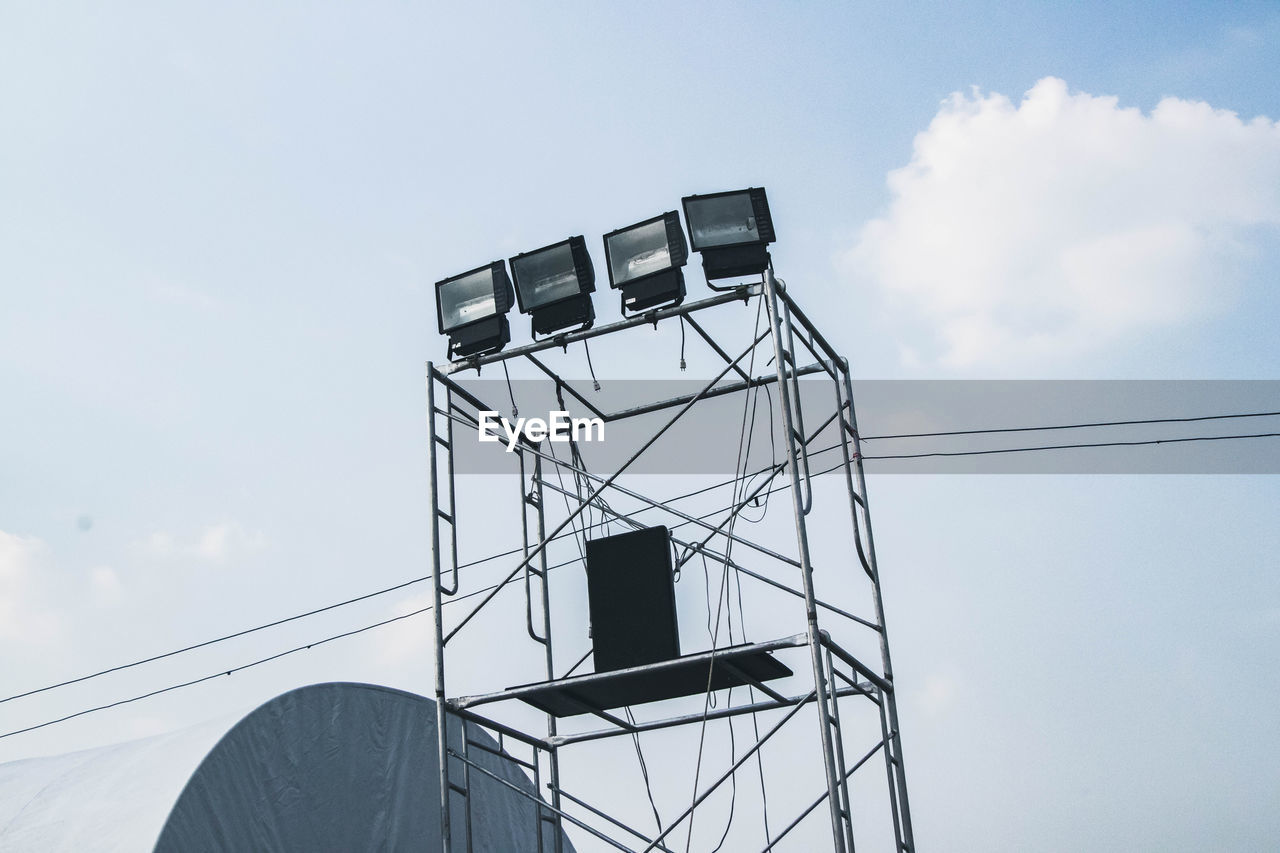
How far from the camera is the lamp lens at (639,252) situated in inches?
310

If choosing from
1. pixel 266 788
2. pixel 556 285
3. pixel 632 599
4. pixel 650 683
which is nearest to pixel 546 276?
pixel 556 285

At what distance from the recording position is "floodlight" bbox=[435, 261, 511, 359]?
327 inches

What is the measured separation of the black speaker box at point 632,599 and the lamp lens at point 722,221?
1.93m

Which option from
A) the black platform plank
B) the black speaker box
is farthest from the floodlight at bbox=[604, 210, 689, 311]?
the black platform plank

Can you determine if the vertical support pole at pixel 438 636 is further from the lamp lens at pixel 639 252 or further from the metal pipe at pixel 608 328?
the lamp lens at pixel 639 252

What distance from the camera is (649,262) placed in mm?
7895

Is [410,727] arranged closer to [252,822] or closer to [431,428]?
[252,822]

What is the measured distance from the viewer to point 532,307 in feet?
27.0

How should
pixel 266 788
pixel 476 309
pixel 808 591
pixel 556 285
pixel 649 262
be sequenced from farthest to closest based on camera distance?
1. pixel 266 788
2. pixel 476 309
3. pixel 556 285
4. pixel 649 262
5. pixel 808 591

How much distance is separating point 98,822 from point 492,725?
3080 mm

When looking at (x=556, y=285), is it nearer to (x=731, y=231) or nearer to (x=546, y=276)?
(x=546, y=276)

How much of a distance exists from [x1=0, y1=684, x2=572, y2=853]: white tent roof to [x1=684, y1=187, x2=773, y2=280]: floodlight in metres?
4.81

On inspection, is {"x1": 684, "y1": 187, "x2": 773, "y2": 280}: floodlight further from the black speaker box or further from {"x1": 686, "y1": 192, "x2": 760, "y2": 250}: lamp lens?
the black speaker box

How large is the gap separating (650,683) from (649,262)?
2762 mm
